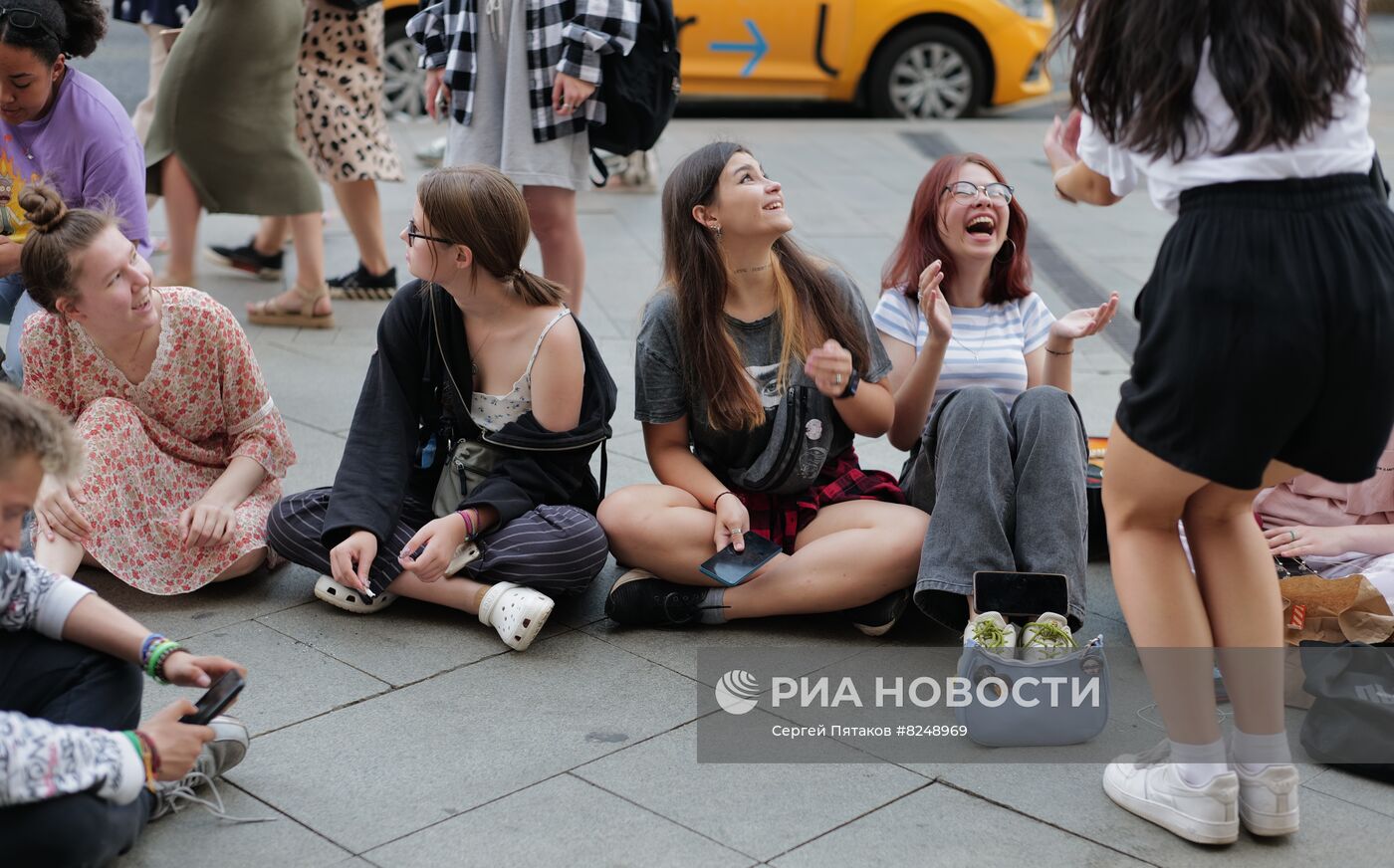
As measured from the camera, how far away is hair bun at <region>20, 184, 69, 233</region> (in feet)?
10.4

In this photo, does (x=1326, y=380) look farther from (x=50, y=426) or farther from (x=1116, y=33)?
(x=50, y=426)

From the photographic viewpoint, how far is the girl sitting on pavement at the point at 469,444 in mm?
3340

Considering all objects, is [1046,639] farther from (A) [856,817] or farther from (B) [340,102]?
(B) [340,102]

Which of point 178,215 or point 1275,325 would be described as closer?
point 1275,325

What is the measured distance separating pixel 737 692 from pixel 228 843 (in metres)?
1.05

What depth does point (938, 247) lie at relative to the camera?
3.57 meters

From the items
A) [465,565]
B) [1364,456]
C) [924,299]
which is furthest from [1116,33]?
[465,565]

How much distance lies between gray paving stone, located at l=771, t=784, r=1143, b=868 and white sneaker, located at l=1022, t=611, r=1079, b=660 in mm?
373

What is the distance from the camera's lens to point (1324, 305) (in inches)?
89.6

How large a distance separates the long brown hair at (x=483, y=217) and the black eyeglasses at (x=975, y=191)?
99 centimetres

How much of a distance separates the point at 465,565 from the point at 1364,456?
1870mm

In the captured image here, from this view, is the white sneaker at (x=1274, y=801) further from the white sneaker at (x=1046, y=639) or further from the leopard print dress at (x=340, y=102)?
the leopard print dress at (x=340, y=102)

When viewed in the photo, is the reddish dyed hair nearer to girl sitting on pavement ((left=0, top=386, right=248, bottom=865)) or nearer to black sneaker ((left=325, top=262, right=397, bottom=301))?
girl sitting on pavement ((left=0, top=386, right=248, bottom=865))

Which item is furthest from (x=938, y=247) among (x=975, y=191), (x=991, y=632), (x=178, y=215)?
(x=178, y=215)
